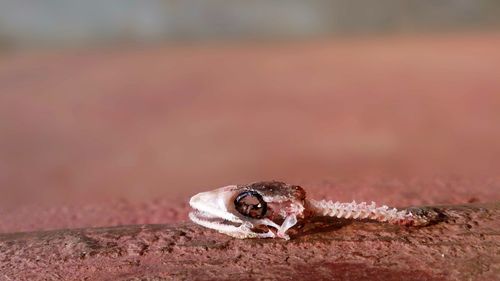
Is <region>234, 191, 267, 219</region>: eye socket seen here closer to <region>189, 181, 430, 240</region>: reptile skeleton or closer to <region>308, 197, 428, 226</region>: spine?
<region>189, 181, 430, 240</region>: reptile skeleton

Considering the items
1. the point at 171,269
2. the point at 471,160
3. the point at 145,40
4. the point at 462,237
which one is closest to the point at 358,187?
the point at 471,160

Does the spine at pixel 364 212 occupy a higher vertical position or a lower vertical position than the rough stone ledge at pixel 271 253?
higher

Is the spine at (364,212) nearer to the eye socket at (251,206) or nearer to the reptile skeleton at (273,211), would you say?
the reptile skeleton at (273,211)

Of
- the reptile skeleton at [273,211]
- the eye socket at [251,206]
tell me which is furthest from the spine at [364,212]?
Result: the eye socket at [251,206]

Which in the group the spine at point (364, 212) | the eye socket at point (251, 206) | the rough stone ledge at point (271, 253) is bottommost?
the rough stone ledge at point (271, 253)

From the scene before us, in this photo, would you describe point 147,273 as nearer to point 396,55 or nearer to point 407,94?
point 407,94

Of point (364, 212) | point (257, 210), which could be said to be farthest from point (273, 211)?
point (364, 212)

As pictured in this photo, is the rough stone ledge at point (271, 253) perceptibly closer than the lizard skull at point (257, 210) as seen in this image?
Yes
